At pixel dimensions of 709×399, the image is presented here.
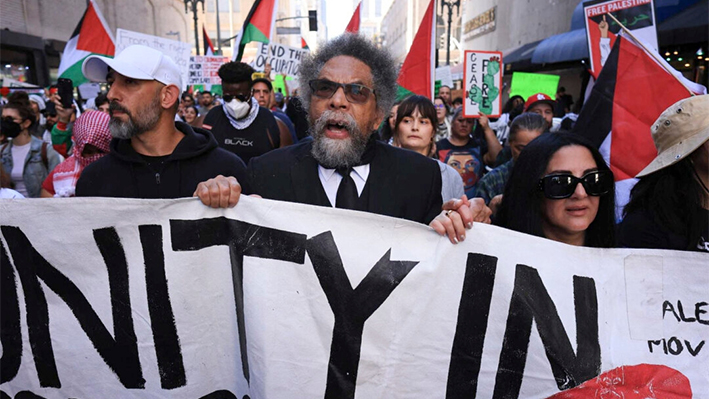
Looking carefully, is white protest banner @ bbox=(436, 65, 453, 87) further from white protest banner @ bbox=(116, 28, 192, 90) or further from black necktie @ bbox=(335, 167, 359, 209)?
black necktie @ bbox=(335, 167, 359, 209)

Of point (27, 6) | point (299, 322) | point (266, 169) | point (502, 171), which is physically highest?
point (27, 6)

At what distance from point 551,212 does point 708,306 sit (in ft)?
1.90

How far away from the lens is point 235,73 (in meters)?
4.86

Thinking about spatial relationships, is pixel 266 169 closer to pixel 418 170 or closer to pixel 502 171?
pixel 418 170

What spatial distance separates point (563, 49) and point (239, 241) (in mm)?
16186

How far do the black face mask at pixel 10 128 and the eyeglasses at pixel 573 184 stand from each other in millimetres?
4598

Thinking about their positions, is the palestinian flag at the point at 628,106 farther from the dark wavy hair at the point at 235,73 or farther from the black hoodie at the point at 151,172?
the dark wavy hair at the point at 235,73

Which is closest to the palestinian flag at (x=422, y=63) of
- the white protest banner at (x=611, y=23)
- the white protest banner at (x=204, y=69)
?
the white protest banner at (x=611, y=23)

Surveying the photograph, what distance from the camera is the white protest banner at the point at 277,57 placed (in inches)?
340

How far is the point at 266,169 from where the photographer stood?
2.13 m

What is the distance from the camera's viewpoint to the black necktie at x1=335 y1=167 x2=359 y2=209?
207cm

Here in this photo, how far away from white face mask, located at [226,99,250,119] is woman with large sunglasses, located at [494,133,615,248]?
3.19 meters

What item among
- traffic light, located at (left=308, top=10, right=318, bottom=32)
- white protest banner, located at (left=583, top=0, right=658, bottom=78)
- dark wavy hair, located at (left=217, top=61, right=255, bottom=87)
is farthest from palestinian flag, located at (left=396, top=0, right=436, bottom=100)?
traffic light, located at (left=308, top=10, right=318, bottom=32)

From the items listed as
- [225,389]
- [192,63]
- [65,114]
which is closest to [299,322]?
[225,389]
